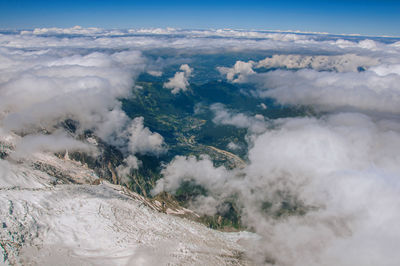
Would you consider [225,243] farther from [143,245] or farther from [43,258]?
[43,258]

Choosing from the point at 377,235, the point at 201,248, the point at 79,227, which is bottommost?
the point at 377,235

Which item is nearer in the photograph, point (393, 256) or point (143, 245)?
point (143, 245)

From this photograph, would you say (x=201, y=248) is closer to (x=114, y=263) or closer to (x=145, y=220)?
(x=145, y=220)

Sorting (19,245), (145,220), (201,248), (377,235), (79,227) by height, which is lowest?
(377,235)

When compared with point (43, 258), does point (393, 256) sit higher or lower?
lower

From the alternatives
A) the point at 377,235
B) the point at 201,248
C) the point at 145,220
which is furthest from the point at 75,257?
the point at 377,235

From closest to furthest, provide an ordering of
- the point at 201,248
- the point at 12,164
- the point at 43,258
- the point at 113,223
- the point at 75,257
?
the point at 43,258, the point at 75,257, the point at 113,223, the point at 201,248, the point at 12,164

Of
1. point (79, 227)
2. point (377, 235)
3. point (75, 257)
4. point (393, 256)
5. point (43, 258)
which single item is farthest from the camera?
point (377, 235)

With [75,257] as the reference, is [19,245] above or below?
above

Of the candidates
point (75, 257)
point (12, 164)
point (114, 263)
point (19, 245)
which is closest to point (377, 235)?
point (114, 263)
